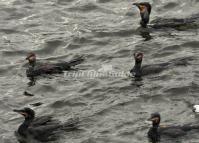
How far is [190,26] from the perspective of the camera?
2950 centimetres

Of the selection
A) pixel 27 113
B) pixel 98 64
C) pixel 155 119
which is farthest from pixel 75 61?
pixel 155 119

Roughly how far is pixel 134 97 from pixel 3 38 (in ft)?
Answer: 27.3

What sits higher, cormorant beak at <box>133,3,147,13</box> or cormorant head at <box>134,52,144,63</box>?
cormorant beak at <box>133,3,147,13</box>

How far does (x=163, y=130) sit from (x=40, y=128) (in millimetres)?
3860

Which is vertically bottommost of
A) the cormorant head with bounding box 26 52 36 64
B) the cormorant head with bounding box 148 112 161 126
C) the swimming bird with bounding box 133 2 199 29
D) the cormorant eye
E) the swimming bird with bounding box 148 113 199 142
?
the swimming bird with bounding box 148 113 199 142

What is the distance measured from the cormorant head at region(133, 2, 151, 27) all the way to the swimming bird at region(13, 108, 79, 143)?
9457 millimetres

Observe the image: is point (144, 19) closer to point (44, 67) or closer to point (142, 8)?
point (142, 8)

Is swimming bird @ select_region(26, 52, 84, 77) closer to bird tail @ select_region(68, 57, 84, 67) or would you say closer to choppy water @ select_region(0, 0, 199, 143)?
bird tail @ select_region(68, 57, 84, 67)

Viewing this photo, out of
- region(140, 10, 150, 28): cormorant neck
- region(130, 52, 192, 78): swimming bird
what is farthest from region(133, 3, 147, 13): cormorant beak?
region(130, 52, 192, 78): swimming bird

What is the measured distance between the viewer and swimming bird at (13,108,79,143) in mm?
21297

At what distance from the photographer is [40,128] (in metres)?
21.5

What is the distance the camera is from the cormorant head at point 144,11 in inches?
1187

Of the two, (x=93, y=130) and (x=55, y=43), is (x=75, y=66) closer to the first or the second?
(x=55, y=43)

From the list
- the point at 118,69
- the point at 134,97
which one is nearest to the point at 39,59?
the point at 118,69
